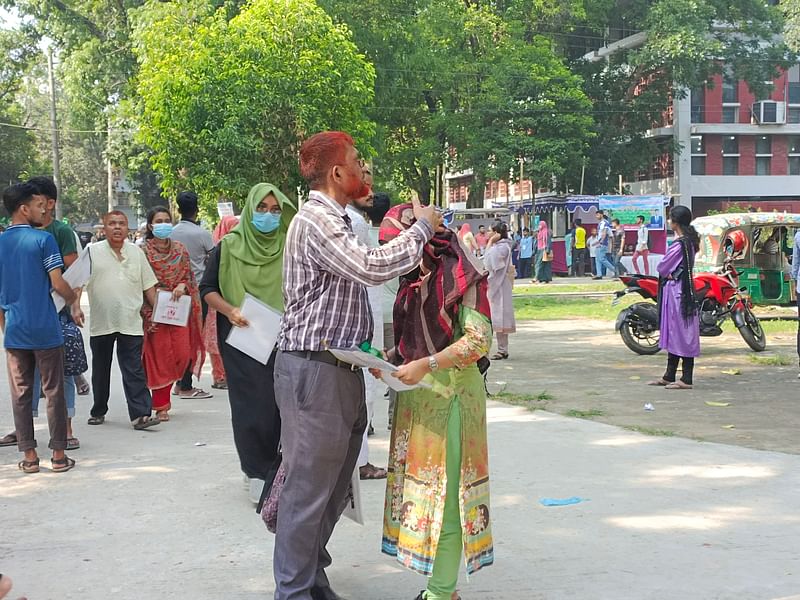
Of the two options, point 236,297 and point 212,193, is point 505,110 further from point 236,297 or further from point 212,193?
point 236,297

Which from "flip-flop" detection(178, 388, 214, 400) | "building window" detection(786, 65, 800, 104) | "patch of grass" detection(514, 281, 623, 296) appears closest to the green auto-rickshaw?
"patch of grass" detection(514, 281, 623, 296)

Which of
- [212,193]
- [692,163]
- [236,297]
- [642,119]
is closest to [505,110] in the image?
[642,119]

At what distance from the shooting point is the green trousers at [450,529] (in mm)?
3863

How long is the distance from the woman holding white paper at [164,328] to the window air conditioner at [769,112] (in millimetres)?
42673

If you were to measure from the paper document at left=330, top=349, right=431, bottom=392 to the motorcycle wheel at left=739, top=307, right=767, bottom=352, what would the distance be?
10087 millimetres

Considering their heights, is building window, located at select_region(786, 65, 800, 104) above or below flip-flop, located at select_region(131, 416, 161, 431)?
above

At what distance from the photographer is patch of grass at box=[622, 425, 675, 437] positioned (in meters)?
7.70

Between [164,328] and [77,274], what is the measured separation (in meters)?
1.58

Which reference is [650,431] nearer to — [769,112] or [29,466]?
[29,466]

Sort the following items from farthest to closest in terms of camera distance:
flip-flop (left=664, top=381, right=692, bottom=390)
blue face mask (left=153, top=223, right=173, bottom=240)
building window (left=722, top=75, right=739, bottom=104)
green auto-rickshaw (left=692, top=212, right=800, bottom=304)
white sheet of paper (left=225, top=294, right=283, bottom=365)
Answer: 1. building window (left=722, top=75, right=739, bottom=104)
2. green auto-rickshaw (left=692, top=212, right=800, bottom=304)
3. flip-flop (left=664, top=381, right=692, bottom=390)
4. blue face mask (left=153, top=223, right=173, bottom=240)
5. white sheet of paper (left=225, top=294, right=283, bottom=365)

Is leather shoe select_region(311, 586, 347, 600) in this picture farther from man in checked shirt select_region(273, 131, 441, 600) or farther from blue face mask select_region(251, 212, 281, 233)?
blue face mask select_region(251, 212, 281, 233)

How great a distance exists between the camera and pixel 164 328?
8742 mm

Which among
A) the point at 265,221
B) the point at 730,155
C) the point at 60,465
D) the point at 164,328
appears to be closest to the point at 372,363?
Answer: the point at 265,221

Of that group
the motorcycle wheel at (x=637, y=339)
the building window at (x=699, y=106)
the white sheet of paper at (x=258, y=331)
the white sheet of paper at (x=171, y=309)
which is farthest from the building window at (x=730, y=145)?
the white sheet of paper at (x=258, y=331)
